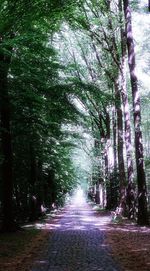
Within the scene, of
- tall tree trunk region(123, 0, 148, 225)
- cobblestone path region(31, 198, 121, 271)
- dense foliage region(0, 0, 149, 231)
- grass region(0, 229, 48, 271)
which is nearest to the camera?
cobblestone path region(31, 198, 121, 271)

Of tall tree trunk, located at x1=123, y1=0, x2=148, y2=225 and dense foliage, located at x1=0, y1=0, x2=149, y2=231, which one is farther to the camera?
tall tree trunk, located at x1=123, y1=0, x2=148, y2=225

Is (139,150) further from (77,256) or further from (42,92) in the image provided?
(77,256)

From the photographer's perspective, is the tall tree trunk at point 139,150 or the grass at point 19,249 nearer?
the grass at point 19,249

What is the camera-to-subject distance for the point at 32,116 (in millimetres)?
17359

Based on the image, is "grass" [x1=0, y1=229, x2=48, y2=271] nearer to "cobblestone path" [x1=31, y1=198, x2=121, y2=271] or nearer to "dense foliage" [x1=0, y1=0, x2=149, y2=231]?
"cobblestone path" [x1=31, y1=198, x2=121, y2=271]

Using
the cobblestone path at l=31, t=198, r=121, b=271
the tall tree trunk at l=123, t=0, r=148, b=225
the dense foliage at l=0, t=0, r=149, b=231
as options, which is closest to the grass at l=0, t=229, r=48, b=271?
the cobblestone path at l=31, t=198, r=121, b=271

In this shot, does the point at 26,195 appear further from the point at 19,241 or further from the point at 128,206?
the point at 19,241

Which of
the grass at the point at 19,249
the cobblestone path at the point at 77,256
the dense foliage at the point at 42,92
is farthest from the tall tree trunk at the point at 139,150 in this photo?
the grass at the point at 19,249

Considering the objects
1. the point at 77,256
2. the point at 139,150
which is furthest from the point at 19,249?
the point at 139,150

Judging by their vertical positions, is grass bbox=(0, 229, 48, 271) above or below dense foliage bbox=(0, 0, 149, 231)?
Answer: below

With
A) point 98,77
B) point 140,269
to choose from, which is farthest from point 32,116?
point 98,77

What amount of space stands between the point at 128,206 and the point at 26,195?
7.54 meters

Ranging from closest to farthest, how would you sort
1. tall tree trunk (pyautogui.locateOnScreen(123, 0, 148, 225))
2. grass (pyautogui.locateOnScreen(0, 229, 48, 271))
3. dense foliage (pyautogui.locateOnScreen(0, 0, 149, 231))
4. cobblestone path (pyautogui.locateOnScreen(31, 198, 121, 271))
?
1. cobblestone path (pyautogui.locateOnScreen(31, 198, 121, 271))
2. grass (pyautogui.locateOnScreen(0, 229, 48, 271))
3. dense foliage (pyautogui.locateOnScreen(0, 0, 149, 231))
4. tall tree trunk (pyautogui.locateOnScreen(123, 0, 148, 225))

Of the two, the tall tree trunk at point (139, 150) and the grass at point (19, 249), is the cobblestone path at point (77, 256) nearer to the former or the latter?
the grass at point (19, 249)
